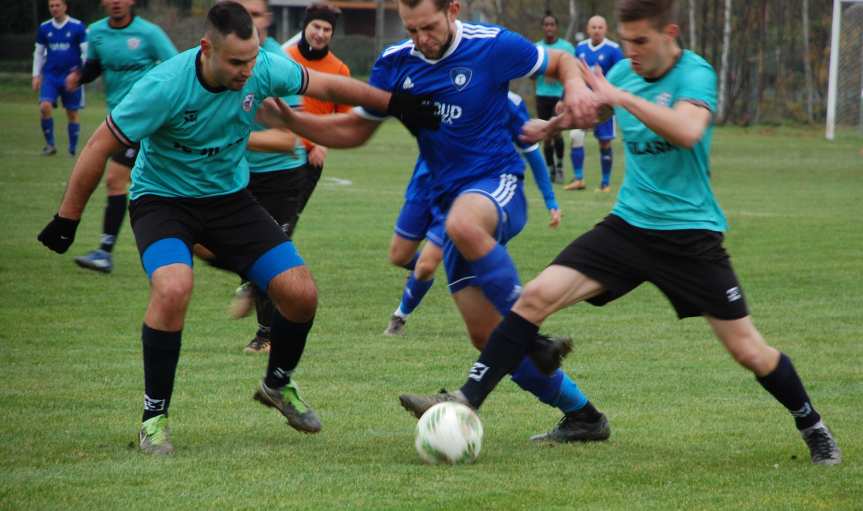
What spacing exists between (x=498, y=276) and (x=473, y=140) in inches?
27.8

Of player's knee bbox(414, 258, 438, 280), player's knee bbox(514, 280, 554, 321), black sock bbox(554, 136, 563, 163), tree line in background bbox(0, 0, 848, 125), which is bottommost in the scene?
tree line in background bbox(0, 0, 848, 125)

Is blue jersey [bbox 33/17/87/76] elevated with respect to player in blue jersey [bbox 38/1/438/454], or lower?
lower

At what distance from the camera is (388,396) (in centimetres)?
712

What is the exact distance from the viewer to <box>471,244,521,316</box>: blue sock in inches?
231

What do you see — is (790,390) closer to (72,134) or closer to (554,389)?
(554,389)

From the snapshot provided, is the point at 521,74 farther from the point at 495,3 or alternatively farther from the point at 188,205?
the point at 495,3

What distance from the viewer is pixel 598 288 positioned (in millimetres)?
5422

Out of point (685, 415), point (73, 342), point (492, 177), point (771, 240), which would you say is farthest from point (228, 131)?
point (771, 240)

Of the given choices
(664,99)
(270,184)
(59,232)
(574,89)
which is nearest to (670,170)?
(664,99)

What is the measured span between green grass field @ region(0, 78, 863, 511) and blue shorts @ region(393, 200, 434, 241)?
28.9 inches

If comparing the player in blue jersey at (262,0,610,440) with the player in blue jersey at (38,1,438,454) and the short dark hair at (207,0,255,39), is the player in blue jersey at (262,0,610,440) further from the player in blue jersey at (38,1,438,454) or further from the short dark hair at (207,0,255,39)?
the short dark hair at (207,0,255,39)

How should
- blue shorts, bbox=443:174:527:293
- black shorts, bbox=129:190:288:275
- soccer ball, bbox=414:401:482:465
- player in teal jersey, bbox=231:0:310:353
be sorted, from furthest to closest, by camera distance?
player in teal jersey, bbox=231:0:310:353 → blue shorts, bbox=443:174:527:293 → black shorts, bbox=129:190:288:275 → soccer ball, bbox=414:401:482:465

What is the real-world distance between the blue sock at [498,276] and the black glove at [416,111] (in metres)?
0.68

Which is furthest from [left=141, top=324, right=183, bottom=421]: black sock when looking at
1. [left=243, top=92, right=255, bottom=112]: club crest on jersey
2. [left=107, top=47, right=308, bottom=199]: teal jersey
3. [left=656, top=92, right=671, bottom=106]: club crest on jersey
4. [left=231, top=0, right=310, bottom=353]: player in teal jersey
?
[left=231, top=0, right=310, bottom=353]: player in teal jersey
